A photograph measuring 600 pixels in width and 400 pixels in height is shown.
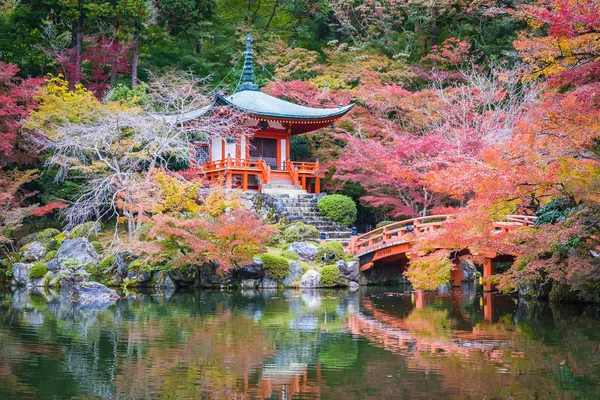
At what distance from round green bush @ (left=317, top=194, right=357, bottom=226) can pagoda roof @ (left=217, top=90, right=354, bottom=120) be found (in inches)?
123

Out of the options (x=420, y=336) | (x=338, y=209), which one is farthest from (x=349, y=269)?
(x=420, y=336)

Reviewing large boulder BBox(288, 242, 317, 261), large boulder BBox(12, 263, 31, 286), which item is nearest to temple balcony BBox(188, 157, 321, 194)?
large boulder BBox(288, 242, 317, 261)

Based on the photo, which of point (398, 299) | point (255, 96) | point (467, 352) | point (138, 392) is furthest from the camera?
point (255, 96)

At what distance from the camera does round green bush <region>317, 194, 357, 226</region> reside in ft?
77.3

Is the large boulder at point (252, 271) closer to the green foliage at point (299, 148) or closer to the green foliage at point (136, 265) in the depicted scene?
the green foliage at point (136, 265)

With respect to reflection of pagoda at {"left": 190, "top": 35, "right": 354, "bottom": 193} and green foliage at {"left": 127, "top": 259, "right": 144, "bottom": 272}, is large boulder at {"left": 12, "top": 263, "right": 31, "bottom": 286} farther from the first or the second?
reflection of pagoda at {"left": 190, "top": 35, "right": 354, "bottom": 193}

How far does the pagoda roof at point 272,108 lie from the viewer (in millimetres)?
25016

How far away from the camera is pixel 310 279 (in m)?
20.4

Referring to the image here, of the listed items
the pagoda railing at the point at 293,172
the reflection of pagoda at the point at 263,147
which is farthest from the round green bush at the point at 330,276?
the pagoda railing at the point at 293,172

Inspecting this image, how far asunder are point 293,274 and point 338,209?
3.91m

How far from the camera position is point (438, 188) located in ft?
51.5

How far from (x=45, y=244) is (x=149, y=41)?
47.1 feet

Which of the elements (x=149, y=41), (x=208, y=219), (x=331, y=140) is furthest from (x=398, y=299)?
(x=149, y=41)

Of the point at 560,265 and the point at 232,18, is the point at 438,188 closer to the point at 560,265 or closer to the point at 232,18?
the point at 560,265
